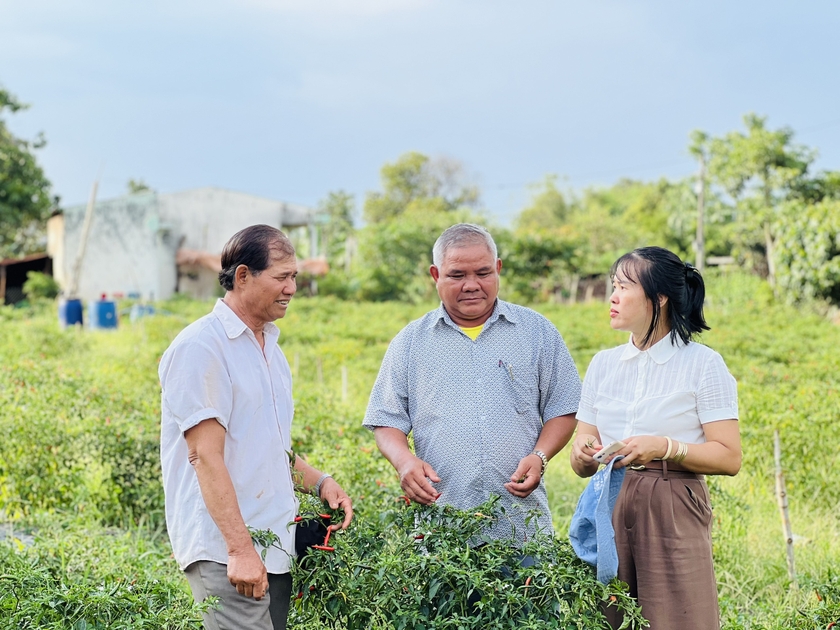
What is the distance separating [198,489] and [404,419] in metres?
0.86

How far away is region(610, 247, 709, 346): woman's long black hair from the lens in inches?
103

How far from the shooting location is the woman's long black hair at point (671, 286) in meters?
A: 2.62

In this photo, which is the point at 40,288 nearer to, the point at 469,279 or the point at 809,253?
the point at 809,253

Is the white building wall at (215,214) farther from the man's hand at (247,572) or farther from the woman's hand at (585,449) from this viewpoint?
the man's hand at (247,572)

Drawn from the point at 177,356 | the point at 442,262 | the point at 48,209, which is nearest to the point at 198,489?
the point at 177,356

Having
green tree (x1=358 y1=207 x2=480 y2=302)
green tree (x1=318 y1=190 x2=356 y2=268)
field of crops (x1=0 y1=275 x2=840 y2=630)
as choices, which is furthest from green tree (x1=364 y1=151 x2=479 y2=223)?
field of crops (x1=0 y1=275 x2=840 y2=630)

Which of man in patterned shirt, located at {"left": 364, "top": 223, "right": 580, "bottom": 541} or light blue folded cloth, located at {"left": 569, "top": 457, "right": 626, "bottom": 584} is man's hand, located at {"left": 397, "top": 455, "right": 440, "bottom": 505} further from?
light blue folded cloth, located at {"left": 569, "top": 457, "right": 626, "bottom": 584}

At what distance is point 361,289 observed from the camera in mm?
27156

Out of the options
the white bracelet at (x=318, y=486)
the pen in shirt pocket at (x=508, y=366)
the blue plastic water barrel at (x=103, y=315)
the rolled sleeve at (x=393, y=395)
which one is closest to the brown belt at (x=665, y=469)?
the pen in shirt pocket at (x=508, y=366)

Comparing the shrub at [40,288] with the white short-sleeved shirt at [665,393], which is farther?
the shrub at [40,288]

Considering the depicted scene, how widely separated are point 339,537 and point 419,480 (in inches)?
13.6

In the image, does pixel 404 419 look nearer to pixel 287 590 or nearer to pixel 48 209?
pixel 287 590

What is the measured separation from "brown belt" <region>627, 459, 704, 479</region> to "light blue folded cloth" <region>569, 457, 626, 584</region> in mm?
84

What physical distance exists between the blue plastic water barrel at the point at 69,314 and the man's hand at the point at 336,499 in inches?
660
